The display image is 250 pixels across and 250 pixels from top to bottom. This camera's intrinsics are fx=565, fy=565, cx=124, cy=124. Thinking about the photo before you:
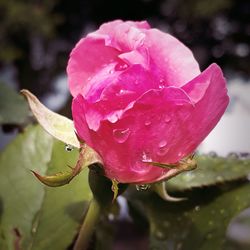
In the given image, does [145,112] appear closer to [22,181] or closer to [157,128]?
[157,128]

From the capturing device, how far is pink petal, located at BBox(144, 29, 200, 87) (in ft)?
0.74

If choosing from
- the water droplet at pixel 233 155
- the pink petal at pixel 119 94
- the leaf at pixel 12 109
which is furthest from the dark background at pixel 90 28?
the pink petal at pixel 119 94

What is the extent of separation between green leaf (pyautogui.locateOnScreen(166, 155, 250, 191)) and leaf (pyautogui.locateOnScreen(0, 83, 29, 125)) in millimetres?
122

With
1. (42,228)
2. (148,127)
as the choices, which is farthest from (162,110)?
(42,228)

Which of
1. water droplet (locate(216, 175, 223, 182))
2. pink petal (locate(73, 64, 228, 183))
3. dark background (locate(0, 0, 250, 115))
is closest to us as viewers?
pink petal (locate(73, 64, 228, 183))

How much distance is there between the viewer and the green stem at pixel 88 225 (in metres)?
0.25

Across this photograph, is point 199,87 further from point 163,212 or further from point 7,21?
point 7,21

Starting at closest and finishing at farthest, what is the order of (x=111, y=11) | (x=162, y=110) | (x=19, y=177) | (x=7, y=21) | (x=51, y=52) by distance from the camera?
(x=162, y=110) < (x=19, y=177) < (x=7, y=21) < (x=51, y=52) < (x=111, y=11)

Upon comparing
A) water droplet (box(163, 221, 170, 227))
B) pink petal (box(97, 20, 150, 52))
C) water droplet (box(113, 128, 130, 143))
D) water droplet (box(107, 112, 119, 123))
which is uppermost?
pink petal (box(97, 20, 150, 52))

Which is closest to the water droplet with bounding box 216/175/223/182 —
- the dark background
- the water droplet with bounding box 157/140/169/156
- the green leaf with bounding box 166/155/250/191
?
the green leaf with bounding box 166/155/250/191

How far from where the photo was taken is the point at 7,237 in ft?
0.95

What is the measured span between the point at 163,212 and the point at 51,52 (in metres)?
2.76

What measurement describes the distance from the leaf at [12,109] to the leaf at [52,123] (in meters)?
0.14

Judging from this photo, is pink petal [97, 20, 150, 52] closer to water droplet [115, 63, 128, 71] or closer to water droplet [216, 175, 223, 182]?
water droplet [115, 63, 128, 71]
